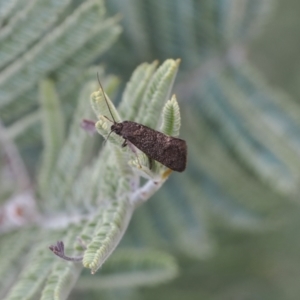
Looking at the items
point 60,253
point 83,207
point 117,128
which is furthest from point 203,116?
point 60,253

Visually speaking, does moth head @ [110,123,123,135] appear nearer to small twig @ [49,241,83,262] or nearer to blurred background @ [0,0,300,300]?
small twig @ [49,241,83,262]

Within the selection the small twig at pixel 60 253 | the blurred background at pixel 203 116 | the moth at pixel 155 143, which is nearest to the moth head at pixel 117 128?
the moth at pixel 155 143

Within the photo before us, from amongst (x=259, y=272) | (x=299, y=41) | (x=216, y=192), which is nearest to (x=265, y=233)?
(x=259, y=272)

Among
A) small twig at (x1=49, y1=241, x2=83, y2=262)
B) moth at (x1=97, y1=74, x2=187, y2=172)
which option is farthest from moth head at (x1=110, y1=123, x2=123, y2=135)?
small twig at (x1=49, y1=241, x2=83, y2=262)

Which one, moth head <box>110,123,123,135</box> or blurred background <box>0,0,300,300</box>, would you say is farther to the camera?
blurred background <box>0,0,300,300</box>

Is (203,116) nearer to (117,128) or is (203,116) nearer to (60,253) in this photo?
(117,128)

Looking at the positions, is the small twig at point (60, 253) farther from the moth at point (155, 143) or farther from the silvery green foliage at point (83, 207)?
the moth at point (155, 143)
